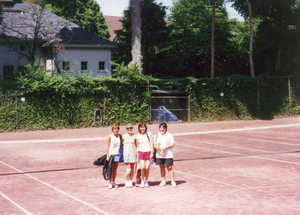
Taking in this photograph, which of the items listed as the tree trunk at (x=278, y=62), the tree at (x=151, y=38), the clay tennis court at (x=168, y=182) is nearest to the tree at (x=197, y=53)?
the tree at (x=151, y=38)

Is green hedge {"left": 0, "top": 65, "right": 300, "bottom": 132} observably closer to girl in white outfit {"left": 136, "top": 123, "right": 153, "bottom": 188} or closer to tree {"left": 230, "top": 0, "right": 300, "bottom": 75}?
tree {"left": 230, "top": 0, "right": 300, "bottom": 75}

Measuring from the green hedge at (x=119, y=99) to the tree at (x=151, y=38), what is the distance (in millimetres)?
12830

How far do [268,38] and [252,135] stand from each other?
18.9 meters

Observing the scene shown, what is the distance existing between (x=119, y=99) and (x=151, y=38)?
1689 cm

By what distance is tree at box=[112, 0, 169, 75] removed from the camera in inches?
1705

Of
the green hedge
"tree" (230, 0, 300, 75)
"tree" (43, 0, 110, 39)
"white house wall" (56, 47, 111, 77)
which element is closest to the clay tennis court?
the green hedge

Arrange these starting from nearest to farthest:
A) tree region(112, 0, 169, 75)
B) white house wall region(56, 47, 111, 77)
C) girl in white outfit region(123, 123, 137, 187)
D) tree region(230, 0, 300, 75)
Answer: girl in white outfit region(123, 123, 137, 187) → tree region(230, 0, 300, 75) → white house wall region(56, 47, 111, 77) → tree region(112, 0, 169, 75)

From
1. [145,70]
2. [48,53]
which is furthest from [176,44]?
[48,53]

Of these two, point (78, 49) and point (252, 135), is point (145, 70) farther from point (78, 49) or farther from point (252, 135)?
point (252, 135)

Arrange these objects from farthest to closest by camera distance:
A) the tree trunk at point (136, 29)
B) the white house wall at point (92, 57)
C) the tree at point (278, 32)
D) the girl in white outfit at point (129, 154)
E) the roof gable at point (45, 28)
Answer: the white house wall at point (92, 57), the roof gable at point (45, 28), the tree at point (278, 32), the tree trunk at point (136, 29), the girl in white outfit at point (129, 154)

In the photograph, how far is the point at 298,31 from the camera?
3759 cm

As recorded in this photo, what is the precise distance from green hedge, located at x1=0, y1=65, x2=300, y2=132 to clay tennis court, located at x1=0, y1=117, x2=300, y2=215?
4.81 m

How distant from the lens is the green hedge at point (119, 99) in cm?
2483

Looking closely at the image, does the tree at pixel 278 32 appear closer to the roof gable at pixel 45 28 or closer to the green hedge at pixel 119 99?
the green hedge at pixel 119 99
